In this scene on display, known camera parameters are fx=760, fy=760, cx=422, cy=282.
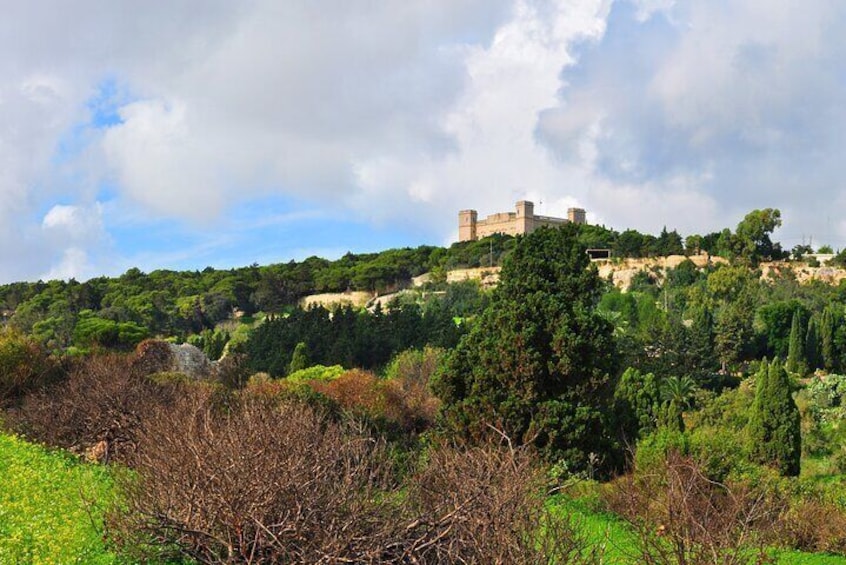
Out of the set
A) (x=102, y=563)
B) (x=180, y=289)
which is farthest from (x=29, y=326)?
(x=102, y=563)

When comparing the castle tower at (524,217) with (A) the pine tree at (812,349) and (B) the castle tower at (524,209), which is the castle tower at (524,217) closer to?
(B) the castle tower at (524,209)

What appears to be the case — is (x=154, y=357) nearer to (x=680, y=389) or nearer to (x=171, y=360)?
(x=171, y=360)

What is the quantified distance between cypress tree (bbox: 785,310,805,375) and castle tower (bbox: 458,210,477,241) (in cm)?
5800

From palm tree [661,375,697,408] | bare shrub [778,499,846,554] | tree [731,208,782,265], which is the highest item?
tree [731,208,782,265]

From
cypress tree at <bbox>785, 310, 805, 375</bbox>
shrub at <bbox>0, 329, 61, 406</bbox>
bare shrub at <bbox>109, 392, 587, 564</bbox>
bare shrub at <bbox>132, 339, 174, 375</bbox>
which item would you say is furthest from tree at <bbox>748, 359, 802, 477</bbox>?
cypress tree at <bbox>785, 310, 805, 375</bbox>

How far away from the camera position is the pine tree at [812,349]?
36.5 m

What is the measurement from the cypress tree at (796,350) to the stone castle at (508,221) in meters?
49.5

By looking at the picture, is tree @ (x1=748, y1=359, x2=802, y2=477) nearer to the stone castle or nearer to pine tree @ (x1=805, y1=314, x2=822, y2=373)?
pine tree @ (x1=805, y1=314, x2=822, y2=373)

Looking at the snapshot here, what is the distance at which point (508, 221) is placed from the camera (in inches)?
3514

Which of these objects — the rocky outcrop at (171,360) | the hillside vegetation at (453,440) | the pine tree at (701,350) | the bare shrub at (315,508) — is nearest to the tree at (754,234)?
the hillside vegetation at (453,440)

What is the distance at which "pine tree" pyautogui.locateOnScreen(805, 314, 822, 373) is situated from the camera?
3647 centimetres

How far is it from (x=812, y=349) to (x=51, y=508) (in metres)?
36.4

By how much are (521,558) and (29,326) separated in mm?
46745

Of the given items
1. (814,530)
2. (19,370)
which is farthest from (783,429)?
(19,370)
